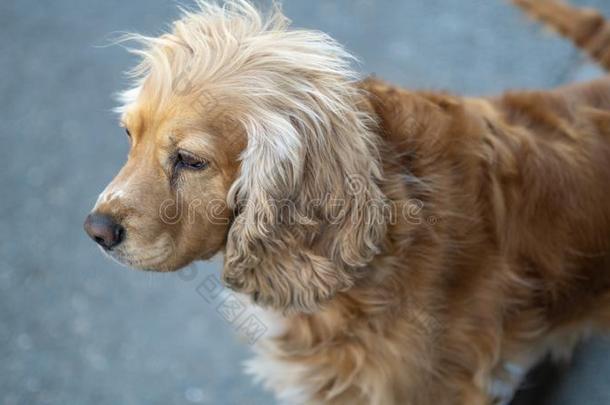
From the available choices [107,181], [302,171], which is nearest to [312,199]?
[302,171]

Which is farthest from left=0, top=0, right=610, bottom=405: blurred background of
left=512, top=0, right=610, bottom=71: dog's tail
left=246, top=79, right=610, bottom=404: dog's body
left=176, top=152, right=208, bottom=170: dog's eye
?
left=176, top=152, right=208, bottom=170: dog's eye

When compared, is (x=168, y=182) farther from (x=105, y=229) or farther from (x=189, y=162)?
(x=105, y=229)

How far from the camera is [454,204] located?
86.1 inches

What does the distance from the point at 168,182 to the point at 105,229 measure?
0.74 ft

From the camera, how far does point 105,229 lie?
6.51 ft

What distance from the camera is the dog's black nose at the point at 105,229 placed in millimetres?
1980

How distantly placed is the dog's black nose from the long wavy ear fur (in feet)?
1.06

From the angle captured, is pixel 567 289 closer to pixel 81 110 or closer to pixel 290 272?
pixel 290 272

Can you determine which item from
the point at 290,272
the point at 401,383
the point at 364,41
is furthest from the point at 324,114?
the point at 364,41

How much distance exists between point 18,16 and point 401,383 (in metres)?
3.87

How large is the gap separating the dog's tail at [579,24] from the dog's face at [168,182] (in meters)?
1.66

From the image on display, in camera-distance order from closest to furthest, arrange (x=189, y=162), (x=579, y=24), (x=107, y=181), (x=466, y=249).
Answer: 1. (x=189, y=162)
2. (x=466, y=249)
3. (x=579, y=24)
4. (x=107, y=181)

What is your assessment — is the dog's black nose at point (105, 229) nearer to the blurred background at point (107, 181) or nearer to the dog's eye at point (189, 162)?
the dog's eye at point (189, 162)

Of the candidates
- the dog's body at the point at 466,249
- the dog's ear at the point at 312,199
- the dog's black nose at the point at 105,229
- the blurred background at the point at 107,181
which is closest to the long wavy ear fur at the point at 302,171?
the dog's ear at the point at 312,199
